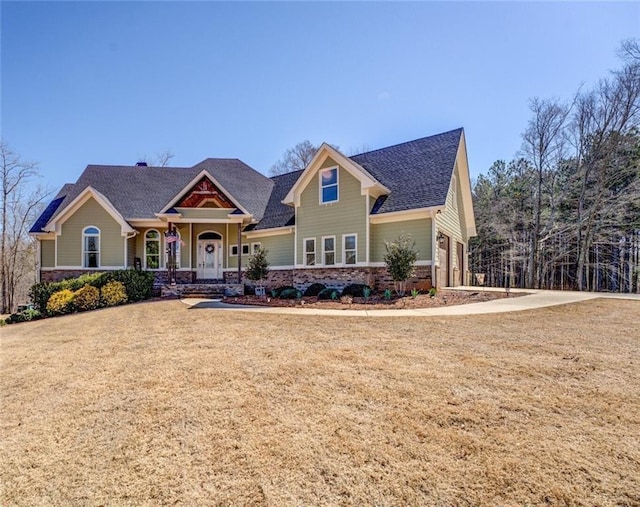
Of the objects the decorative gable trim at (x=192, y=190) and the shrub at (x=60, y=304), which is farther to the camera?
the decorative gable trim at (x=192, y=190)

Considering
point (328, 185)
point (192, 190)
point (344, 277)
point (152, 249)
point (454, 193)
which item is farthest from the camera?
point (152, 249)

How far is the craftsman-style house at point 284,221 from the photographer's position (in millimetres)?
14250

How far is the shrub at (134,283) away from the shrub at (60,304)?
180 centimetres

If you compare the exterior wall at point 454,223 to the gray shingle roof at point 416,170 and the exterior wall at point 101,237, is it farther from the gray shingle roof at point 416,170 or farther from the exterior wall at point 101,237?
the exterior wall at point 101,237

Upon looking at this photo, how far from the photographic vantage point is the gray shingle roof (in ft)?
44.9

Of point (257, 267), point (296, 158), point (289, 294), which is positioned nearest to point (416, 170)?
point (289, 294)

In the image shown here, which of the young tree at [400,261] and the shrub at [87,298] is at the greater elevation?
the young tree at [400,261]

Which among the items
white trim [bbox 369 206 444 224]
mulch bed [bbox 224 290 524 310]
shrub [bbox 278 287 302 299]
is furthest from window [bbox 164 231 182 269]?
white trim [bbox 369 206 444 224]

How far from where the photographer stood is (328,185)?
15.7 meters

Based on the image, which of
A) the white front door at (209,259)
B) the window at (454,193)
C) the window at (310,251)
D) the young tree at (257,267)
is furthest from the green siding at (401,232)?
the white front door at (209,259)

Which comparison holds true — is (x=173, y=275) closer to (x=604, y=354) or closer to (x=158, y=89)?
(x=158, y=89)

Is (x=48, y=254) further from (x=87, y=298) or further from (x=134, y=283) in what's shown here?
(x=87, y=298)

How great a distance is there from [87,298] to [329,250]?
1008 cm

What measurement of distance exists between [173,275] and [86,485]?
51.8 ft
